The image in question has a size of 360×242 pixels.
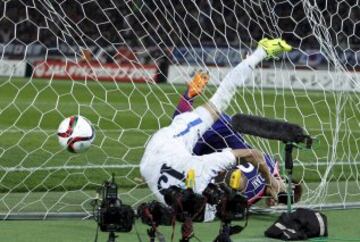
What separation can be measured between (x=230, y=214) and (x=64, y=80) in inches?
772

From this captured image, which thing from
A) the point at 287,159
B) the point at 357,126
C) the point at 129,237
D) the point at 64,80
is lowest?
the point at 129,237

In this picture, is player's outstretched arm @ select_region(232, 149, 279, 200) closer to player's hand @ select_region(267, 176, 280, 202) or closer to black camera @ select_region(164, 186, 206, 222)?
player's hand @ select_region(267, 176, 280, 202)

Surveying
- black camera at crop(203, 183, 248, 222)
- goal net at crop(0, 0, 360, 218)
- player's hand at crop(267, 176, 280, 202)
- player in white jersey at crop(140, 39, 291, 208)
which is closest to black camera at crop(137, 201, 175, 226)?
black camera at crop(203, 183, 248, 222)

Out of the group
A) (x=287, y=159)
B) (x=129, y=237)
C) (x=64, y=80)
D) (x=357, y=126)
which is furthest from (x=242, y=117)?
(x=64, y=80)

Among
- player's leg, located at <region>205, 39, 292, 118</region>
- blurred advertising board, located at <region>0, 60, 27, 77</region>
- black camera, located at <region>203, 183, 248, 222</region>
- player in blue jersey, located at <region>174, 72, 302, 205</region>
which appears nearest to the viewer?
black camera, located at <region>203, 183, 248, 222</region>

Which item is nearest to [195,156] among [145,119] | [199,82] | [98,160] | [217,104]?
[217,104]

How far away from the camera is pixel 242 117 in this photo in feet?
16.5

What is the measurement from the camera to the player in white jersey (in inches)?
265

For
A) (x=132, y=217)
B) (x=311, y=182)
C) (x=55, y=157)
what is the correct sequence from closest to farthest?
1. (x=132, y=217)
2. (x=311, y=182)
3. (x=55, y=157)

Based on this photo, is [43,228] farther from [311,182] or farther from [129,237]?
[311,182]

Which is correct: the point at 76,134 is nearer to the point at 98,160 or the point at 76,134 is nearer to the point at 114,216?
the point at 114,216

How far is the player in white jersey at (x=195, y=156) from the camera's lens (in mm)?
6723

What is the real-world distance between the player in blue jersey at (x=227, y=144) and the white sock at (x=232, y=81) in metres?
0.10

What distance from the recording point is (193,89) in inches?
286
